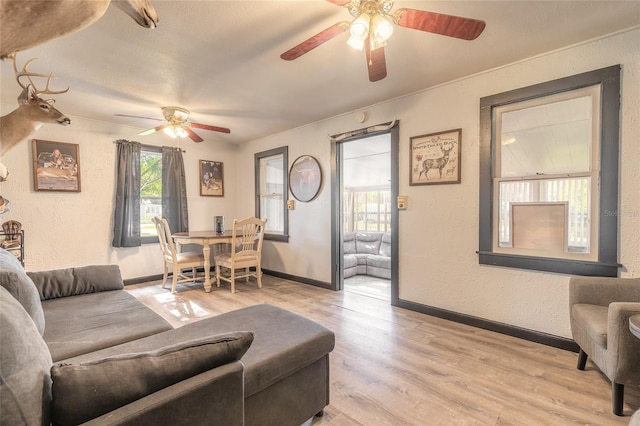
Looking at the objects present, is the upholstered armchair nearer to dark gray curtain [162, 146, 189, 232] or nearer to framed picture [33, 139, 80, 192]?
dark gray curtain [162, 146, 189, 232]

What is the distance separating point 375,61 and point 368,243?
4.00 metres

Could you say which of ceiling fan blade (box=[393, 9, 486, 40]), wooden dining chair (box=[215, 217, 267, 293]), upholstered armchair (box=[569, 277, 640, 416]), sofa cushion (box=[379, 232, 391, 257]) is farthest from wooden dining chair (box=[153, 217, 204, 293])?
upholstered armchair (box=[569, 277, 640, 416])

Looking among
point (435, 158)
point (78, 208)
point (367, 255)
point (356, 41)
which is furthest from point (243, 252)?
point (356, 41)

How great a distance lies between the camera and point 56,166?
3.72 m

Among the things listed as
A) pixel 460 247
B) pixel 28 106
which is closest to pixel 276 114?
pixel 28 106

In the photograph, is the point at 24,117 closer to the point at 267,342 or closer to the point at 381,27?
the point at 267,342

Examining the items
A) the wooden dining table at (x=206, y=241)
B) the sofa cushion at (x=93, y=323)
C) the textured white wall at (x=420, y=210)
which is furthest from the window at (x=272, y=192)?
the sofa cushion at (x=93, y=323)

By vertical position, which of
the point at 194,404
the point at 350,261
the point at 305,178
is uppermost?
the point at 305,178

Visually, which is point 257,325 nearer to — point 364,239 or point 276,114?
point 276,114

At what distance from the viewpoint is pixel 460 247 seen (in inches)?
110

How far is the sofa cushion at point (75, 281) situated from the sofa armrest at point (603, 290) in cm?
359

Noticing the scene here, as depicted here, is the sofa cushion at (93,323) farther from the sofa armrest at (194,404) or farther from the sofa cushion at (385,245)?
the sofa cushion at (385,245)

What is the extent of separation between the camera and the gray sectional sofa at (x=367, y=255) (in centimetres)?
478

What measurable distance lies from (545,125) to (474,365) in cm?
206
